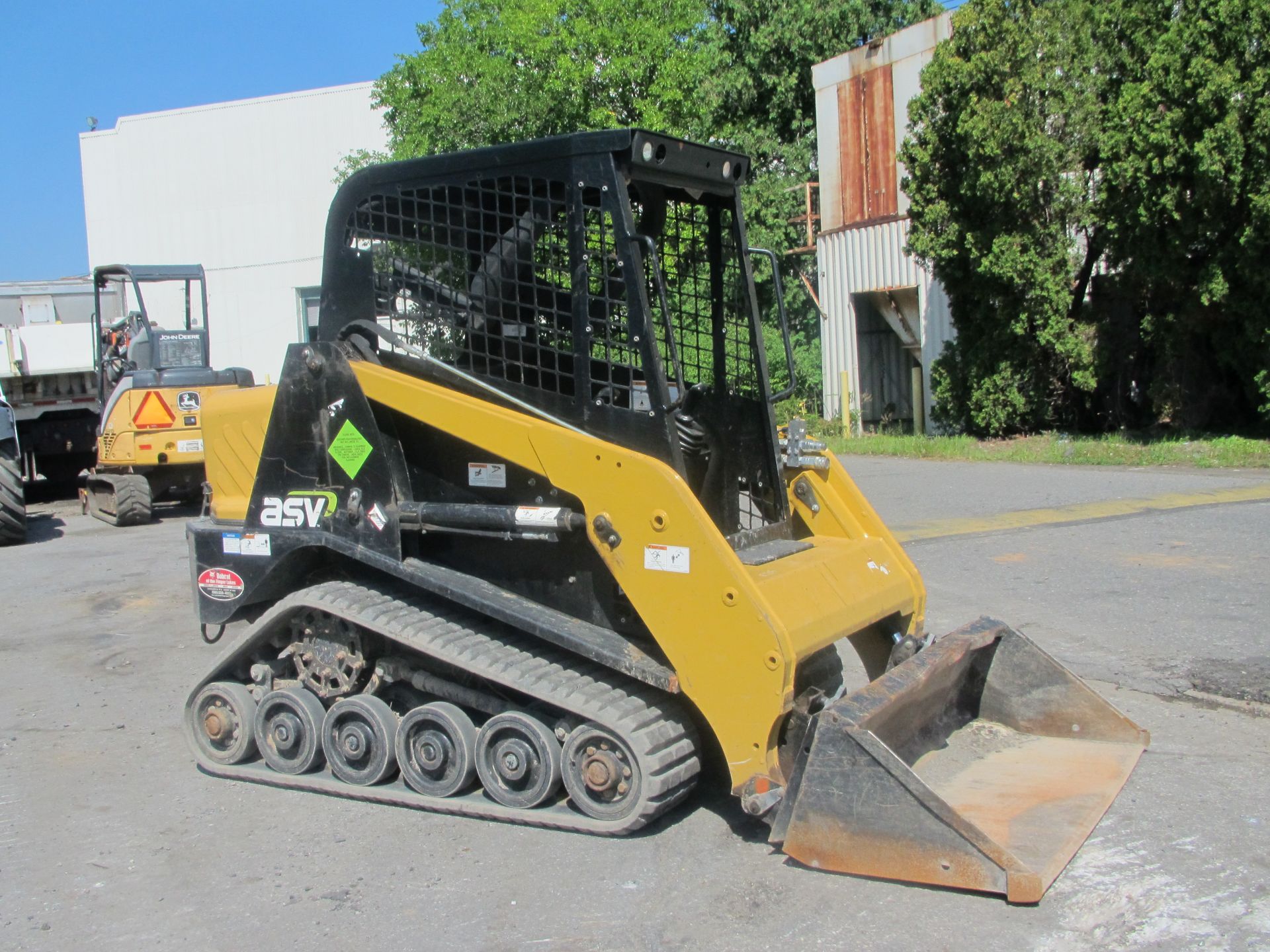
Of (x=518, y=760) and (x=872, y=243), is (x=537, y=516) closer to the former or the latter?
(x=518, y=760)

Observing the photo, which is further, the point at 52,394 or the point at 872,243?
the point at 872,243

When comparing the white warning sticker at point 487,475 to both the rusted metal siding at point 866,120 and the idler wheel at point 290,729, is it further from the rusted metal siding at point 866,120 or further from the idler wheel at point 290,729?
the rusted metal siding at point 866,120

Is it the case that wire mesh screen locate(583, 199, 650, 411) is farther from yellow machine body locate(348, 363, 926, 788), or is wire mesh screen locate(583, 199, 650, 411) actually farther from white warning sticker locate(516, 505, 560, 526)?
Result: white warning sticker locate(516, 505, 560, 526)

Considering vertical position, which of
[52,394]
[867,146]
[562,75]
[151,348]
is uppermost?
[562,75]

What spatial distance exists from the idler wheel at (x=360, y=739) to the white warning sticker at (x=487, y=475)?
3.24ft

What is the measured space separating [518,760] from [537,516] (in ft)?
3.03

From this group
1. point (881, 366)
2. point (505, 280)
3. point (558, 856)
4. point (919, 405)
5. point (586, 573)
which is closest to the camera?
point (558, 856)

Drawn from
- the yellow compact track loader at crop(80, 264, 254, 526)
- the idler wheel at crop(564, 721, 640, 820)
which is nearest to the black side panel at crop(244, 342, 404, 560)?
the idler wheel at crop(564, 721, 640, 820)

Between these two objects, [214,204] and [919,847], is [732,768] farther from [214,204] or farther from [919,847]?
[214,204]

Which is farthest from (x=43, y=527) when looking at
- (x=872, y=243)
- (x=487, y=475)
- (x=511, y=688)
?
(x=872, y=243)

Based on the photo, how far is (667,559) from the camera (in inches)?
167

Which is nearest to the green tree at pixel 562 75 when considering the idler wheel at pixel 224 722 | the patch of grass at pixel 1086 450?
the patch of grass at pixel 1086 450

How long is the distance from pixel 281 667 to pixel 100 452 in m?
10.1

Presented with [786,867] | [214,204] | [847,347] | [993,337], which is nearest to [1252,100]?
[993,337]
